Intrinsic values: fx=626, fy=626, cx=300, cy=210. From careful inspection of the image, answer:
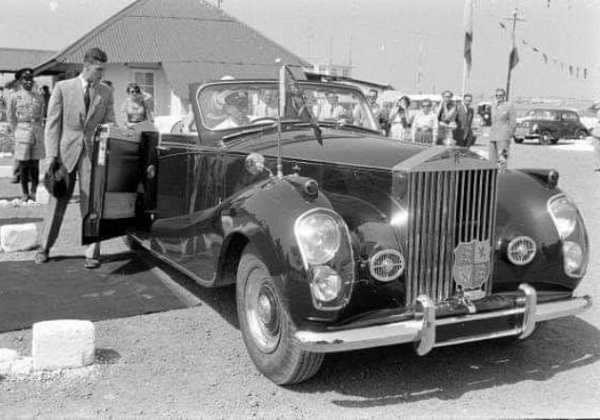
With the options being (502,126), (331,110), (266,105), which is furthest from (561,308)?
(502,126)

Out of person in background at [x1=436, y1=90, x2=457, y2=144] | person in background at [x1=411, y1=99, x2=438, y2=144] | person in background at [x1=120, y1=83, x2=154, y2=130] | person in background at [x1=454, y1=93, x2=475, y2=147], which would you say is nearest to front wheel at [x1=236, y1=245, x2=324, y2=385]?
person in background at [x1=120, y1=83, x2=154, y2=130]

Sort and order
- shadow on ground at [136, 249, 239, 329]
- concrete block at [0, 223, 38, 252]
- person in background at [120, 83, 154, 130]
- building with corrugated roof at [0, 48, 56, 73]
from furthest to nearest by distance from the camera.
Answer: building with corrugated roof at [0, 48, 56, 73] → person in background at [120, 83, 154, 130] → concrete block at [0, 223, 38, 252] → shadow on ground at [136, 249, 239, 329]

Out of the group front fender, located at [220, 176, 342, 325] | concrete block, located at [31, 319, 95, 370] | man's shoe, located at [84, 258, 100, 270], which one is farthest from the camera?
man's shoe, located at [84, 258, 100, 270]

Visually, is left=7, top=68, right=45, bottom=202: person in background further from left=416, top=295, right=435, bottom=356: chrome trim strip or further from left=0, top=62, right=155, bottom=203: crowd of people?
left=416, top=295, right=435, bottom=356: chrome trim strip

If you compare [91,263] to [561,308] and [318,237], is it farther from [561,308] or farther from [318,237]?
[561,308]

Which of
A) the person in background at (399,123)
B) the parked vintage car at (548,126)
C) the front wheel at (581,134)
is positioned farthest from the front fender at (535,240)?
the front wheel at (581,134)

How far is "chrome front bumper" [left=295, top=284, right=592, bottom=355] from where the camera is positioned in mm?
3047

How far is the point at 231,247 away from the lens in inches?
154

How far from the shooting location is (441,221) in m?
3.49

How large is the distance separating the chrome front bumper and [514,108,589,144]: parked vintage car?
2370cm

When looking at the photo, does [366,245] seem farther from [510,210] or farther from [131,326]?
[131,326]

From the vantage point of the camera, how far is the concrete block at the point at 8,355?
3561 millimetres

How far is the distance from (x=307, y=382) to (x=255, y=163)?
1.38 m

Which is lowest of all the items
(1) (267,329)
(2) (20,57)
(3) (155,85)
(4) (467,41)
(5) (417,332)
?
(1) (267,329)
